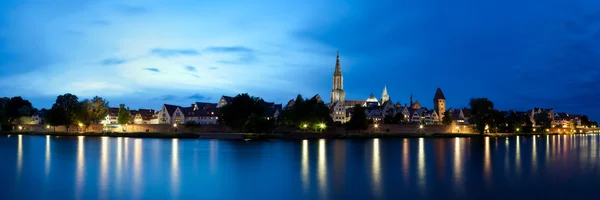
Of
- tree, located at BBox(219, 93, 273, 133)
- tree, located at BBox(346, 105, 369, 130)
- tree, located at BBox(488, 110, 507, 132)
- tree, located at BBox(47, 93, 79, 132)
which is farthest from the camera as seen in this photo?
tree, located at BBox(488, 110, 507, 132)

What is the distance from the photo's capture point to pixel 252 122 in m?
69.0

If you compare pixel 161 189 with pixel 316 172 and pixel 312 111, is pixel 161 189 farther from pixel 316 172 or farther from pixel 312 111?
pixel 312 111

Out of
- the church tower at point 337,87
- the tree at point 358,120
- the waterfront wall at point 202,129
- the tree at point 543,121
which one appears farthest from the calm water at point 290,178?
the church tower at point 337,87

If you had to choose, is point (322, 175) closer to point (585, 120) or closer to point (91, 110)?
point (91, 110)

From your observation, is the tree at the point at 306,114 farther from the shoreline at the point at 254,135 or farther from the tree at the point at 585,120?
the tree at the point at 585,120

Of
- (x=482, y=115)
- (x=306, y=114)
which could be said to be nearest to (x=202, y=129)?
(x=306, y=114)

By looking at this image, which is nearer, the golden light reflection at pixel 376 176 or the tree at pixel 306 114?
the golden light reflection at pixel 376 176

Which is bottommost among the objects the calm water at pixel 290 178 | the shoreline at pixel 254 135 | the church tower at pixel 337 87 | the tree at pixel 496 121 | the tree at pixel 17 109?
the calm water at pixel 290 178

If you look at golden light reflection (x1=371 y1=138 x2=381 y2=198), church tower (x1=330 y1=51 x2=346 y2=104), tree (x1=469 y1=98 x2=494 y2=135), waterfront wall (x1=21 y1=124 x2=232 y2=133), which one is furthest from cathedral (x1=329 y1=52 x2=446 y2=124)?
golden light reflection (x1=371 y1=138 x2=381 y2=198)

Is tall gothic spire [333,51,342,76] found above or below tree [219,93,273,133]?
above

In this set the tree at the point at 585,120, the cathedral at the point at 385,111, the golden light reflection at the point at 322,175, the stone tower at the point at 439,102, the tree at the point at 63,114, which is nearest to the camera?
the golden light reflection at the point at 322,175

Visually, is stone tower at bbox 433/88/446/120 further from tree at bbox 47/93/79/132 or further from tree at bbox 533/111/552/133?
tree at bbox 47/93/79/132

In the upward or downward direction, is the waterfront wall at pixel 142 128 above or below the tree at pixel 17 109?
below

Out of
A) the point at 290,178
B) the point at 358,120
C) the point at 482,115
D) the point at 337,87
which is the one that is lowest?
the point at 290,178
